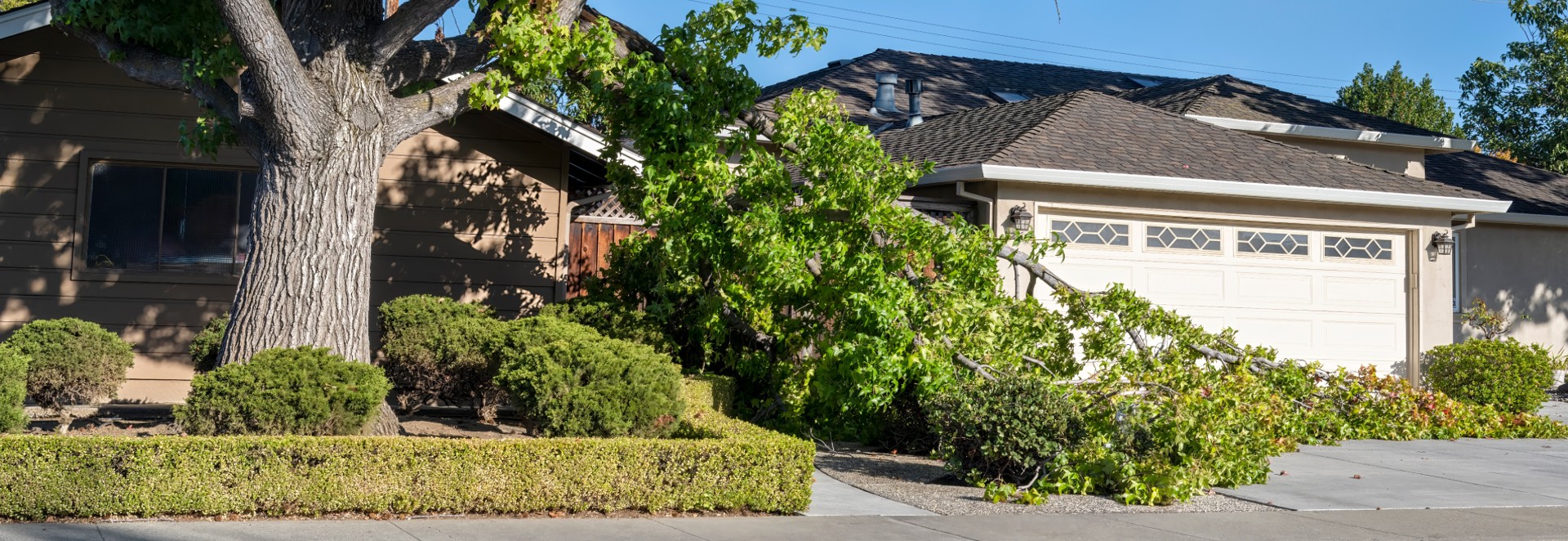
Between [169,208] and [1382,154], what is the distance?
1697 cm

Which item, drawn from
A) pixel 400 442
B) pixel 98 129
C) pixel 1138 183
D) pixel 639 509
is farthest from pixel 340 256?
pixel 1138 183

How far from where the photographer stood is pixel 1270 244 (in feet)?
50.2

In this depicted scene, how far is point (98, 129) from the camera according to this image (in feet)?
40.0

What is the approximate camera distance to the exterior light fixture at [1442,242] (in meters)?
15.7

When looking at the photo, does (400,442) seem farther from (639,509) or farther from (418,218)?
(418,218)

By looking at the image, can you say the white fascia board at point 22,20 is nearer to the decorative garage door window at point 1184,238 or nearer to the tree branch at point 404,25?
the tree branch at point 404,25

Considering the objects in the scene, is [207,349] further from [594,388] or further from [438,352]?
[594,388]

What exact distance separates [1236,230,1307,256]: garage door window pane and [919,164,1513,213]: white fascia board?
1.62 feet

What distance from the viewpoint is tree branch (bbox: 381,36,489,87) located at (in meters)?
9.79

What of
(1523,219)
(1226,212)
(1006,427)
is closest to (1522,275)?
(1523,219)

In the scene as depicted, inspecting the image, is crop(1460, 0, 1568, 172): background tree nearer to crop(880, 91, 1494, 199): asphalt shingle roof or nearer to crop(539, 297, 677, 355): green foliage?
crop(880, 91, 1494, 199): asphalt shingle roof

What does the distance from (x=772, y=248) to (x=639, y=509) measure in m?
2.93

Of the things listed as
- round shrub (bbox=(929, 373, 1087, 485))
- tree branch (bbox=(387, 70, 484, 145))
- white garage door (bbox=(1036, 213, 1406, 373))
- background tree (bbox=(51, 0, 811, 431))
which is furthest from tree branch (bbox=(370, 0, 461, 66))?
white garage door (bbox=(1036, 213, 1406, 373))

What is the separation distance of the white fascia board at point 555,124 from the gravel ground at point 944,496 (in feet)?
13.7
